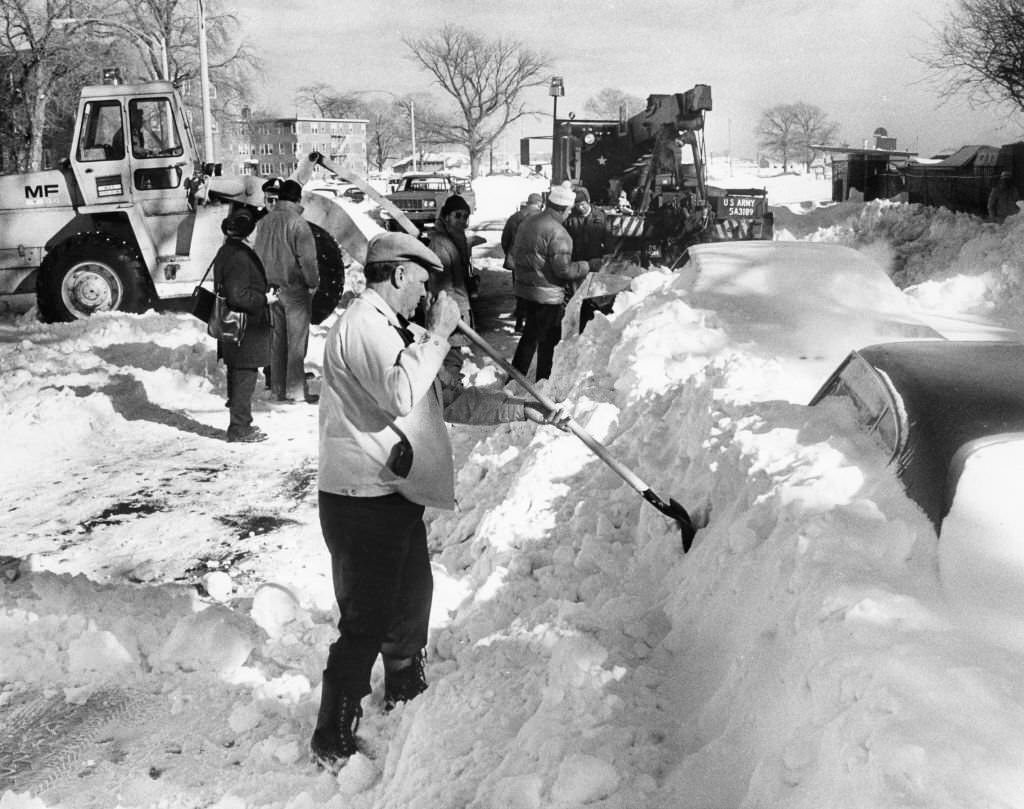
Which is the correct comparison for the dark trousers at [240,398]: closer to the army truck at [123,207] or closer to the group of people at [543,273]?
the group of people at [543,273]

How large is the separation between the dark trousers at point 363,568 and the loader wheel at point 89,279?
10192 mm

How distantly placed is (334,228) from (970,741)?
1010 cm

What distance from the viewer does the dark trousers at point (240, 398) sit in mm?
7871

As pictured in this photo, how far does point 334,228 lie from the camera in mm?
11211

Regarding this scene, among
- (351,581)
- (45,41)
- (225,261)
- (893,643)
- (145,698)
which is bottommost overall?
(145,698)

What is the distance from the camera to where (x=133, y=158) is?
41.1 feet

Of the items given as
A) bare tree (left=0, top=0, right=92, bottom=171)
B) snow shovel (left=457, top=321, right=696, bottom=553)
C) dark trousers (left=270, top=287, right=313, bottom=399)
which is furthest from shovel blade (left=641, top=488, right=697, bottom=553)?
bare tree (left=0, top=0, right=92, bottom=171)

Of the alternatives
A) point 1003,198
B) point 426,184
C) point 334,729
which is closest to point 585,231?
point 1003,198

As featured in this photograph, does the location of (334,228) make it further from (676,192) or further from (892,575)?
(892,575)

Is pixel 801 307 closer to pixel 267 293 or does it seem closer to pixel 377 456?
pixel 377 456

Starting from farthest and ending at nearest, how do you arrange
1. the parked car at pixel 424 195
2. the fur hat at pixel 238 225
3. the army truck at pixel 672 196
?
the parked car at pixel 424 195, the army truck at pixel 672 196, the fur hat at pixel 238 225

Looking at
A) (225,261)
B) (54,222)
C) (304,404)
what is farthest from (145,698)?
(54,222)

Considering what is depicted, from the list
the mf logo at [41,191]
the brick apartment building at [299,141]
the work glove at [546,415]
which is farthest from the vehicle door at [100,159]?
the brick apartment building at [299,141]

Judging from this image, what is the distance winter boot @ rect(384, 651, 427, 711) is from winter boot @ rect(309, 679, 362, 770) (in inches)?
10.3
